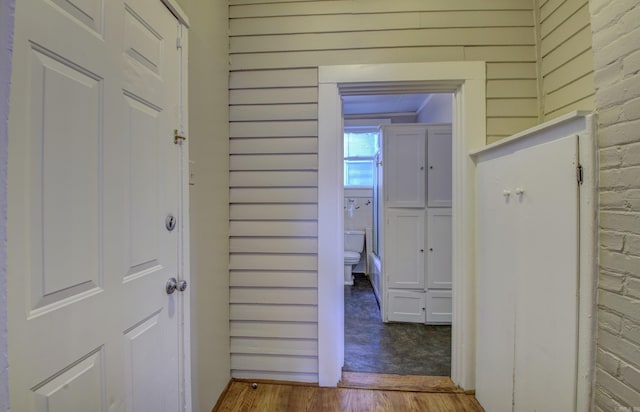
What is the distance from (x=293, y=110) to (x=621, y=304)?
6.06ft

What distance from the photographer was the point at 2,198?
0.48 m

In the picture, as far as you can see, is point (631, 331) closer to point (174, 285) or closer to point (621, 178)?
point (621, 178)

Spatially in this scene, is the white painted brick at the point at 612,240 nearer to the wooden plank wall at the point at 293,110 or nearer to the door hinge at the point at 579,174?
the door hinge at the point at 579,174

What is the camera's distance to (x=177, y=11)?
1.26m

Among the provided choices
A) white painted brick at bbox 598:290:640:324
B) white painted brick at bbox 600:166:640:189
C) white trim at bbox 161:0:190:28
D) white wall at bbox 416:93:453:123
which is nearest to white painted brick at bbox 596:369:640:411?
white painted brick at bbox 598:290:640:324

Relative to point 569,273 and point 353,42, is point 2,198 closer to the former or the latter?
point 569,273

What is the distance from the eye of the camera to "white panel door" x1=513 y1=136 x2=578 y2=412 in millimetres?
1090

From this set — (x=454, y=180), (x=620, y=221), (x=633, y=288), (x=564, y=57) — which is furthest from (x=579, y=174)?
(x=564, y=57)

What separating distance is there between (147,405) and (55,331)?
0.55 m

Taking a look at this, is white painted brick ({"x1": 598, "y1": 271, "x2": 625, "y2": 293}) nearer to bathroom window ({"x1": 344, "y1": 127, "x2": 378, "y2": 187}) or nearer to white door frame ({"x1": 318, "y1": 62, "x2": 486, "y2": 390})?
Answer: white door frame ({"x1": 318, "y1": 62, "x2": 486, "y2": 390})

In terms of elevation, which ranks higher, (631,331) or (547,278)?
(547,278)

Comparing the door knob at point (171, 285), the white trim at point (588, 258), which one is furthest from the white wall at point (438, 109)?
the door knob at point (171, 285)

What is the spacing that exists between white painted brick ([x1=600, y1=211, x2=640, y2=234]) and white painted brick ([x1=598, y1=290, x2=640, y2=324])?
23 cm

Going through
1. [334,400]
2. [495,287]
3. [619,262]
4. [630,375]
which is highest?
[619,262]
